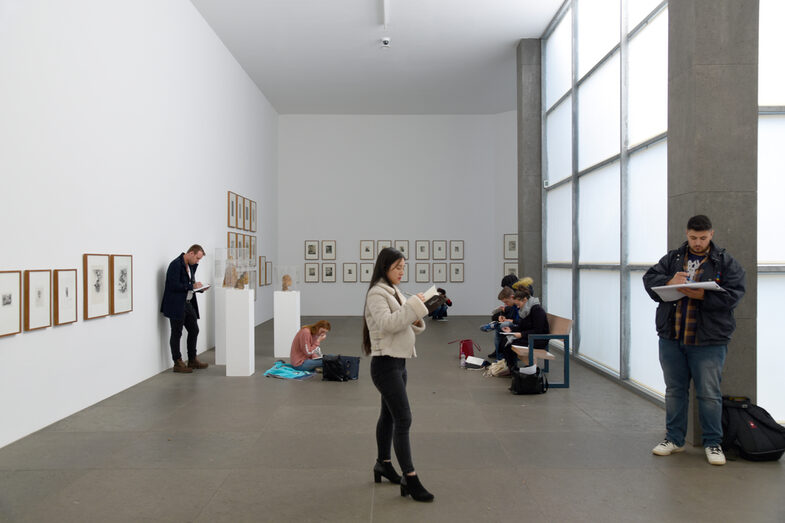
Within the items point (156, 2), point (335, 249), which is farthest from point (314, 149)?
point (156, 2)

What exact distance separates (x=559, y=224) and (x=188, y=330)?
7959 millimetres

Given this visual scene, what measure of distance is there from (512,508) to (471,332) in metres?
11.5

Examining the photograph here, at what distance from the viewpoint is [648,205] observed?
8.39m

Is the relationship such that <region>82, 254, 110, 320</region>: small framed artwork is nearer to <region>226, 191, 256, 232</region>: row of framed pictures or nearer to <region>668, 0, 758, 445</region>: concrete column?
<region>226, 191, 256, 232</region>: row of framed pictures

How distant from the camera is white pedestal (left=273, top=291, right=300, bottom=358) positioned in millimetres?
12031

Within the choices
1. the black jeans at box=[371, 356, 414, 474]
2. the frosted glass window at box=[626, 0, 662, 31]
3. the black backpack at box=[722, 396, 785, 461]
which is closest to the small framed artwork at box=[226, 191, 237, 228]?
the frosted glass window at box=[626, 0, 662, 31]

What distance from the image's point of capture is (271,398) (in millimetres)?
8328

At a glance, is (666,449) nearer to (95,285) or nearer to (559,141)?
(95,285)

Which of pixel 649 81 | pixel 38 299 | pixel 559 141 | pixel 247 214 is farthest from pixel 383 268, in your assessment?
pixel 247 214

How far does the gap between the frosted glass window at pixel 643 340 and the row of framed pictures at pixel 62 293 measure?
292 inches

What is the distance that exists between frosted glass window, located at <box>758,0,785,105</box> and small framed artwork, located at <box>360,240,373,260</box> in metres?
15.1

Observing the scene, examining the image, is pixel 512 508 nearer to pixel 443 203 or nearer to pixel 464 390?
pixel 464 390

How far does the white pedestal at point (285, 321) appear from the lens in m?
12.0

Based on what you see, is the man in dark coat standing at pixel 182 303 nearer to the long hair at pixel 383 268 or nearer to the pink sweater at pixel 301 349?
the pink sweater at pixel 301 349
